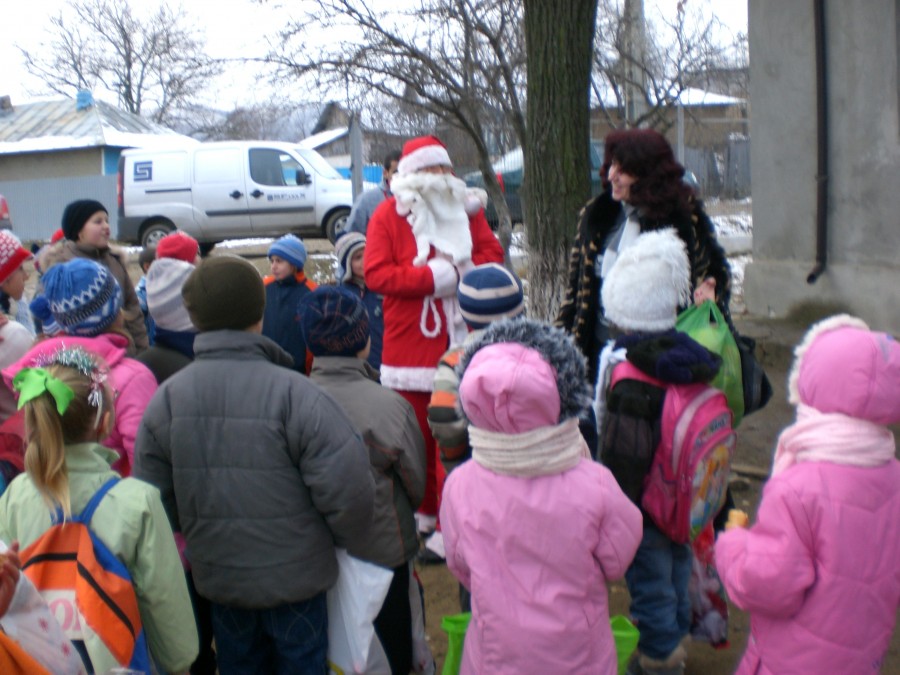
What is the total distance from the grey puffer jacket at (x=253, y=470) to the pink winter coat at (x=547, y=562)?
1.34 ft

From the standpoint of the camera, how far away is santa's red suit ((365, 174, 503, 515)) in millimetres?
4336

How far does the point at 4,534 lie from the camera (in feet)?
8.10

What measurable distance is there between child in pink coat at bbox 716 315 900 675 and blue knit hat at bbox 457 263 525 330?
122 centimetres

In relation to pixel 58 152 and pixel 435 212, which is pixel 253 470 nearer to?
pixel 435 212

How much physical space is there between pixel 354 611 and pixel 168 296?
5.17ft

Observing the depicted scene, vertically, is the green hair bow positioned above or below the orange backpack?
above

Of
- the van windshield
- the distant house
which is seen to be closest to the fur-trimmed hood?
the van windshield

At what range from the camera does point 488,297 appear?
3357mm

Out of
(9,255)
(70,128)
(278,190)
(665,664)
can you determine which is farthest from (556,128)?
(70,128)

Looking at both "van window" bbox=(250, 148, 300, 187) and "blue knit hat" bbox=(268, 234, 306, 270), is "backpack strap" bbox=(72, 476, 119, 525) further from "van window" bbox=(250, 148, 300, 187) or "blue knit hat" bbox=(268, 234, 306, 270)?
"van window" bbox=(250, 148, 300, 187)

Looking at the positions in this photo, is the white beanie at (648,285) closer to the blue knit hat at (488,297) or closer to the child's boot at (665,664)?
the blue knit hat at (488,297)

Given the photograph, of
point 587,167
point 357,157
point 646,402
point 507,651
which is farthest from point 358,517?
point 357,157

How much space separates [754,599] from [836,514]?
288 millimetres

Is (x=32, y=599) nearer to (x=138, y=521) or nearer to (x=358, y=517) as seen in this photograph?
(x=138, y=521)
